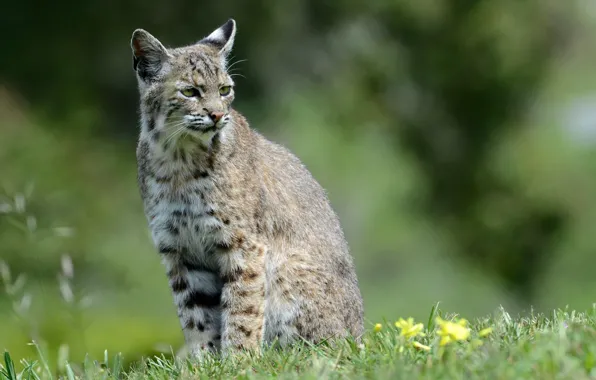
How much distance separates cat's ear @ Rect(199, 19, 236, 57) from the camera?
7273 mm

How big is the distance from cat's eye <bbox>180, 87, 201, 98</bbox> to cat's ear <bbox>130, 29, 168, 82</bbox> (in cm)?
29

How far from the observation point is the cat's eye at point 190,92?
269 inches

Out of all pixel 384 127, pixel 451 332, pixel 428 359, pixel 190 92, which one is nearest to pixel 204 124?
pixel 190 92

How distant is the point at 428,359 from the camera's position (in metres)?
4.79

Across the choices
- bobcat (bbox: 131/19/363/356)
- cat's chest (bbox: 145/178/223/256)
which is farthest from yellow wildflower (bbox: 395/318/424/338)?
cat's chest (bbox: 145/178/223/256)

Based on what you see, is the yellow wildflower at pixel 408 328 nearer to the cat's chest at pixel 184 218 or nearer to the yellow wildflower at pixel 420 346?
the yellow wildflower at pixel 420 346

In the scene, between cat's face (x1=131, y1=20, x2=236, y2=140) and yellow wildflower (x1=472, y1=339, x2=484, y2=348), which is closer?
yellow wildflower (x1=472, y1=339, x2=484, y2=348)

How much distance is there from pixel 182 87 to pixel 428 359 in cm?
281

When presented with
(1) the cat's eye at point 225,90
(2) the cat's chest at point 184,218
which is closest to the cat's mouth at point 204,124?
(1) the cat's eye at point 225,90

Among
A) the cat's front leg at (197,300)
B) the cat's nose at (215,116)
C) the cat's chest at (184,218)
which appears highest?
the cat's nose at (215,116)

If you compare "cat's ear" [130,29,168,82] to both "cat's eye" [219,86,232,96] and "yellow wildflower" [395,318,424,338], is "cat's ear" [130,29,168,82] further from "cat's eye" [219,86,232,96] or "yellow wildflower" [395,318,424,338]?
"yellow wildflower" [395,318,424,338]

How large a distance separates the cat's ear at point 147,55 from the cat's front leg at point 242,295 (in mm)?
1223

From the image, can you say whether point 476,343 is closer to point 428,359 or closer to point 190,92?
point 428,359

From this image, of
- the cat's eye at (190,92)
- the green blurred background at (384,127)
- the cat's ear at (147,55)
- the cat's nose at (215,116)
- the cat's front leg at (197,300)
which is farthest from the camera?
the green blurred background at (384,127)
